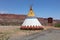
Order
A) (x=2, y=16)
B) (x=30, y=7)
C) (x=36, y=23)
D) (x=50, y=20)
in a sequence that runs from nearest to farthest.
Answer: (x=36, y=23), (x=30, y=7), (x=50, y=20), (x=2, y=16)

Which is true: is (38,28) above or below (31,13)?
below

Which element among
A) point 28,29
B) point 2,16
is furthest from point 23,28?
point 2,16

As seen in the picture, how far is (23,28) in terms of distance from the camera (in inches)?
1369

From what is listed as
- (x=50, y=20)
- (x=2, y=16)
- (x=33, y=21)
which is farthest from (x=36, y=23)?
(x=2, y=16)

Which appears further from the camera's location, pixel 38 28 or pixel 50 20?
pixel 50 20

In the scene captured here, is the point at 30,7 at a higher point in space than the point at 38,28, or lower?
higher

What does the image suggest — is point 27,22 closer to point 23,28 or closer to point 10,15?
point 23,28

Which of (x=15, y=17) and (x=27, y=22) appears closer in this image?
(x=27, y=22)

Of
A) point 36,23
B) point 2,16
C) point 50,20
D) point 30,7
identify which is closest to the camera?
point 36,23

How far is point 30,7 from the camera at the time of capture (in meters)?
36.1

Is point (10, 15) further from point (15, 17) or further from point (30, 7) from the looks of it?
point (30, 7)

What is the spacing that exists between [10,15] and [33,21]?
120 metres

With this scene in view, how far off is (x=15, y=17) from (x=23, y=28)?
116 metres

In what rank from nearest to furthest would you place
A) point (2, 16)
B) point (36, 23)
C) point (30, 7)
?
1. point (36, 23)
2. point (30, 7)
3. point (2, 16)
